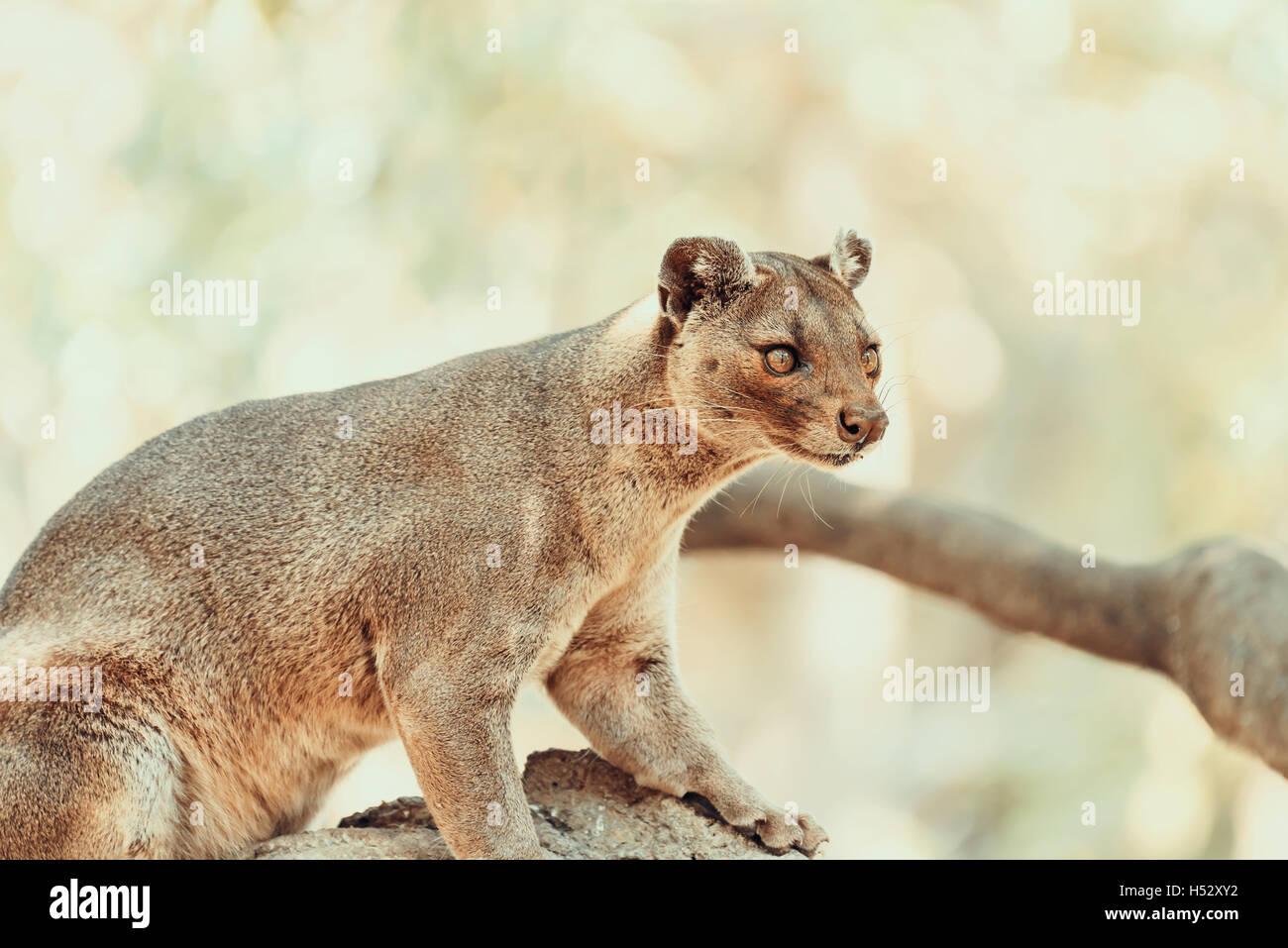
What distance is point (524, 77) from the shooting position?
42.9 ft

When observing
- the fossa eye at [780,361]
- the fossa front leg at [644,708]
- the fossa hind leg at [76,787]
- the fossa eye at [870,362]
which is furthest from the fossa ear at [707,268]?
the fossa hind leg at [76,787]

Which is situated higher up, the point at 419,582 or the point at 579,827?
the point at 419,582

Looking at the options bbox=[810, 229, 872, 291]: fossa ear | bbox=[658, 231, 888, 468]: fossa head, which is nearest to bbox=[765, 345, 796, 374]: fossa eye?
bbox=[658, 231, 888, 468]: fossa head

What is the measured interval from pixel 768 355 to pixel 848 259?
85 centimetres

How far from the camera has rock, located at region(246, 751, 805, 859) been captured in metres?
5.10

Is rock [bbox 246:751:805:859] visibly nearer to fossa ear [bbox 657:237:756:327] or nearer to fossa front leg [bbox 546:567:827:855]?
fossa front leg [bbox 546:567:827:855]

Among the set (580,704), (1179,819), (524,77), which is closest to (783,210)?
(524,77)

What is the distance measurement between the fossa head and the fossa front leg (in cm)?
86

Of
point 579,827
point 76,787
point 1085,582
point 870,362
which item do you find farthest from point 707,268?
point 1085,582

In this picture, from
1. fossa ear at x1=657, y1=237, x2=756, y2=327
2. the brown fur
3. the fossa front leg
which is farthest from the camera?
the fossa front leg

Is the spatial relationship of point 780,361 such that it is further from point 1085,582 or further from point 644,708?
point 1085,582

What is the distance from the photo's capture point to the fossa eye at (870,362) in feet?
16.5

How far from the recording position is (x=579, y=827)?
17.7 ft
